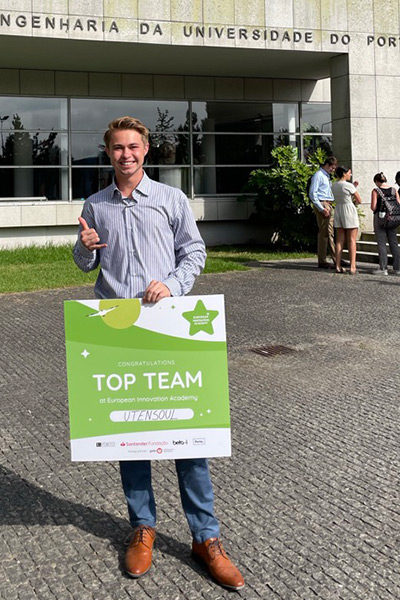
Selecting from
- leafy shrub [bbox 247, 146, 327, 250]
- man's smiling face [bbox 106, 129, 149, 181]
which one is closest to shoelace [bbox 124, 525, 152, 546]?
man's smiling face [bbox 106, 129, 149, 181]

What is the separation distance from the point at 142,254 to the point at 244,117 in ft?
62.9

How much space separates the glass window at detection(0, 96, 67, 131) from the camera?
65.8 feet

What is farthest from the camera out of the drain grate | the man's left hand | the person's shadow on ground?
the drain grate

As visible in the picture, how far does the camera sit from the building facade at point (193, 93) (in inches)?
694

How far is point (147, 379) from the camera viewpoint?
12.1 feet

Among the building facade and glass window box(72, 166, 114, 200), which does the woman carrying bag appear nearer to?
the building facade

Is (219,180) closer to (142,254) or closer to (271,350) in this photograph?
(271,350)

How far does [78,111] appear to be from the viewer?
67.7ft

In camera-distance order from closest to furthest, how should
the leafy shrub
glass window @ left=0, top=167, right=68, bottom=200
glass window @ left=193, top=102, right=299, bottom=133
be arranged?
the leafy shrub → glass window @ left=0, top=167, right=68, bottom=200 → glass window @ left=193, top=102, right=299, bottom=133

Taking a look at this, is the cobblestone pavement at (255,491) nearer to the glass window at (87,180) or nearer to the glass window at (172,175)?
the glass window at (87,180)

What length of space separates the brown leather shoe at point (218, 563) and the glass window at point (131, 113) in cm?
1823

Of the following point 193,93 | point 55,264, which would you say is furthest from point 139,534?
point 193,93

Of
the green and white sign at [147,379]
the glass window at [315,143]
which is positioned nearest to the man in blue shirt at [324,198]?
the glass window at [315,143]

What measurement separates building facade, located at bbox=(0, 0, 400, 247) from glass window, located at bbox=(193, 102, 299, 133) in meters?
0.03
